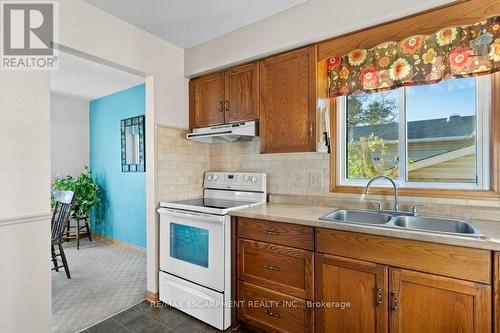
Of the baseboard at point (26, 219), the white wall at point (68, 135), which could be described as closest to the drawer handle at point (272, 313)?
the baseboard at point (26, 219)

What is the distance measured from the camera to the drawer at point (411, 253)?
1.20 meters

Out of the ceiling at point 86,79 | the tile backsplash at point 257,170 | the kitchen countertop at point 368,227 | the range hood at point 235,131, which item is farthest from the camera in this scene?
the ceiling at point 86,79

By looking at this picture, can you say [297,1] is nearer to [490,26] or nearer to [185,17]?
[185,17]

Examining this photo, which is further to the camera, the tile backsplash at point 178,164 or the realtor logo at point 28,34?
the tile backsplash at point 178,164

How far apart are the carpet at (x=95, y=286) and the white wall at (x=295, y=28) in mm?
2285

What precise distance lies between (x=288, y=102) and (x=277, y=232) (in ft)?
3.34

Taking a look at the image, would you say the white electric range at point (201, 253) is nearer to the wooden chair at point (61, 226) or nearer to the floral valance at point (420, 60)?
the floral valance at point (420, 60)

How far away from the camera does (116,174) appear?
4145mm

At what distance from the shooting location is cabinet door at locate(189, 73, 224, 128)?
99.0 inches

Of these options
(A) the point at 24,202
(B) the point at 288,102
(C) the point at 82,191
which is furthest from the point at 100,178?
(B) the point at 288,102

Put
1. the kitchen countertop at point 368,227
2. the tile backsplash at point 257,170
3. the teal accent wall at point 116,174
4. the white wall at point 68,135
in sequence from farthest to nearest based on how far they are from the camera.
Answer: the white wall at point 68,135
the teal accent wall at point 116,174
the tile backsplash at point 257,170
the kitchen countertop at point 368,227

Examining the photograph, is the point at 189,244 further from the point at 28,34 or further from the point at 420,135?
the point at 420,135

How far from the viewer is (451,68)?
5.30ft

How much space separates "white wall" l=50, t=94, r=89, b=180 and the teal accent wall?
0.40 feet
